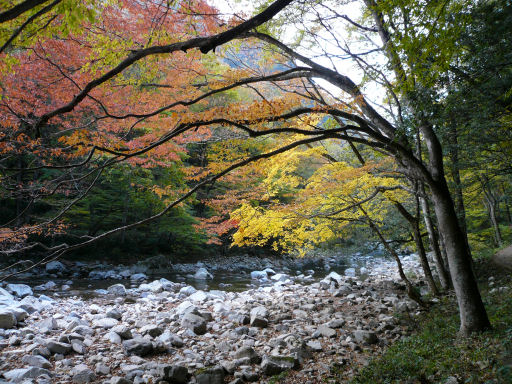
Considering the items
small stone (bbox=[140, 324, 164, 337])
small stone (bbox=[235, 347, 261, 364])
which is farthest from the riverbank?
small stone (bbox=[140, 324, 164, 337])

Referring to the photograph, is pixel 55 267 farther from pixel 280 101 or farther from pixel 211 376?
pixel 280 101

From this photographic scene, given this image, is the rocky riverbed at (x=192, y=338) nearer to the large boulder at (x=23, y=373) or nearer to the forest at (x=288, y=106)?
the large boulder at (x=23, y=373)

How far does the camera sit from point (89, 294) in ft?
35.2

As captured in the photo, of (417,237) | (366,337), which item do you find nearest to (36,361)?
(366,337)

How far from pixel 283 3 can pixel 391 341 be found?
551 centimetres

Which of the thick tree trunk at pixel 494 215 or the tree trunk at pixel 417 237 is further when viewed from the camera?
the thick tree trunk at pixel 494 215

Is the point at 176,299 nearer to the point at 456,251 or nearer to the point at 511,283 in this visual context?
the point at 456,251

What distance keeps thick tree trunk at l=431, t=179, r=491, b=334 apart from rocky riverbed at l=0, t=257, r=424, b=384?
137cm

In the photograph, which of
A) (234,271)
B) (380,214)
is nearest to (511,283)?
(380,214)

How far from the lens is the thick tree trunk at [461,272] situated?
4.56 metres

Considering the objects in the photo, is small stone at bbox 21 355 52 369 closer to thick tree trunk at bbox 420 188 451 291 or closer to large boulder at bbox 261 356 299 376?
large boulder at bbox 261 356 299 376

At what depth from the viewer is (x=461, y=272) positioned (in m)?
4.73

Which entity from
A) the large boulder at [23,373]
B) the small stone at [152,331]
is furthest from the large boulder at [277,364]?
the large boulder at [23,373]

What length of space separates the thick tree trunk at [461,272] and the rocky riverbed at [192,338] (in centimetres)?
137
